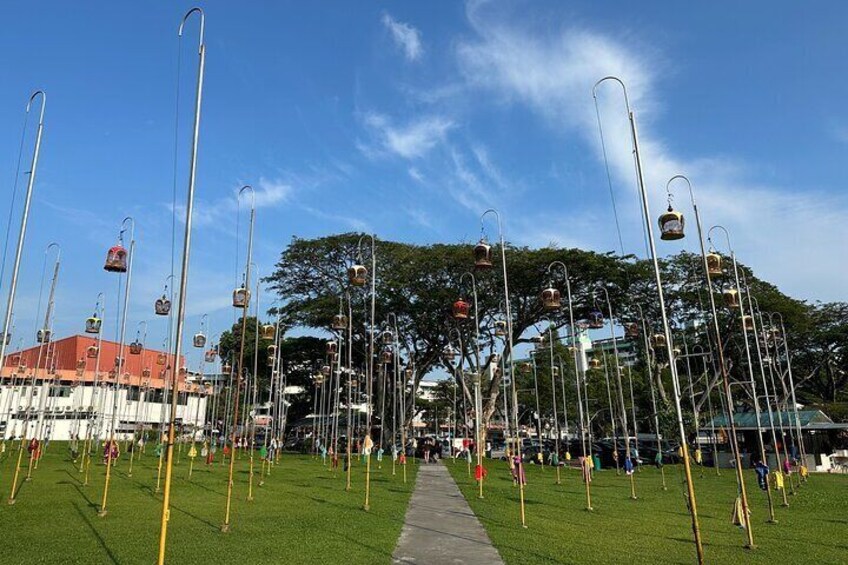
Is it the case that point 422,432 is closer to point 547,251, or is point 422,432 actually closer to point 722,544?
point 547,251

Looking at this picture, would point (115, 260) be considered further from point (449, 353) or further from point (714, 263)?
point (449, 353)

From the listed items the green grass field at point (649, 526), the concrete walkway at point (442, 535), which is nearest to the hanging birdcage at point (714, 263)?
the green grass field at point (649, 526)

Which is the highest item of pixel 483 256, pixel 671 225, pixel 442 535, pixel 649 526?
pixel 483 256

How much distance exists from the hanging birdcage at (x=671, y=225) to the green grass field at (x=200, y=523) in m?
7.72

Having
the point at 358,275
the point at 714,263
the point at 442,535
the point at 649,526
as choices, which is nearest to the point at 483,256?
the point at 358,275

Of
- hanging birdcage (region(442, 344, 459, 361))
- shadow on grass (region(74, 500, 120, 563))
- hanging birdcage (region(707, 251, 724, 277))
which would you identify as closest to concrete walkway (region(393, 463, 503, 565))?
shadow on grass (region(74, 500, 120, 563))

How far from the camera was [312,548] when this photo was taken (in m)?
11.4

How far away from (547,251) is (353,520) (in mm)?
30088

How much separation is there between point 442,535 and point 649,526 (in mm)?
5614

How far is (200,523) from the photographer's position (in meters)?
14.0

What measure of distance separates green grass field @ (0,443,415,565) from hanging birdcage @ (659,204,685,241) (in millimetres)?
7720

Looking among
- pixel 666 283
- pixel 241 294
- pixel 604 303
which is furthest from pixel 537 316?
pixel 241 294

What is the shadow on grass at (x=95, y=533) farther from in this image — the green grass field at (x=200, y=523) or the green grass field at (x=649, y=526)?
the green grass field at (x=649, y=526)

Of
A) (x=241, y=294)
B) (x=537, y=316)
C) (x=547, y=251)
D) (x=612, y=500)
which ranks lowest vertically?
(x=612, y=500)
